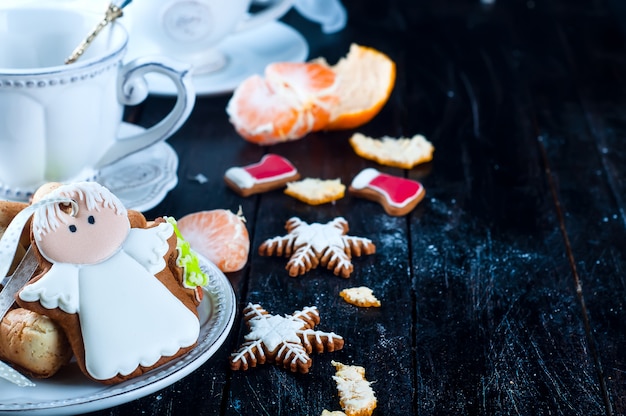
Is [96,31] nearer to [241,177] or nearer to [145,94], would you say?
[145,94]

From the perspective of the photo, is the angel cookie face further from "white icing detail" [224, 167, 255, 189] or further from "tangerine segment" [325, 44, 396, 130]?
"tangerine segment" [325, 44, 396, 130]

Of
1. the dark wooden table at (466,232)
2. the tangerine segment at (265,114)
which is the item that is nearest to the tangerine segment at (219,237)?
the dark wooden table at (466,232)

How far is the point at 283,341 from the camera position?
0.79 meters

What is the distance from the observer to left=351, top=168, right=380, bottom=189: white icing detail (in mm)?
1078

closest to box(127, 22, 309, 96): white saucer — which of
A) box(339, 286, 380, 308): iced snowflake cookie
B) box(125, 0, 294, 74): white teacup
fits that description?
box(125, 0, 294, 74): white teacup

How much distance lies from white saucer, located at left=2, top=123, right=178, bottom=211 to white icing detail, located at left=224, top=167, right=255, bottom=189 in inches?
2.7

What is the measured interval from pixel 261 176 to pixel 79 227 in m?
0.42

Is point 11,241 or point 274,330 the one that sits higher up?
point 11,241

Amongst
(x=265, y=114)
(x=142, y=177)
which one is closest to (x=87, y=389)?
(x=142, y=177)

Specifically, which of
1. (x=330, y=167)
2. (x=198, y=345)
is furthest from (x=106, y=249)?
(x=330, y=167)

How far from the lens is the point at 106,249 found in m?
0.70

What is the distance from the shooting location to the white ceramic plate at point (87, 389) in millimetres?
652

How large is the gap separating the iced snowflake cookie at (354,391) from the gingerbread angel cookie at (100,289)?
14cm

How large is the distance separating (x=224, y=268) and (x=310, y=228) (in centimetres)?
12
